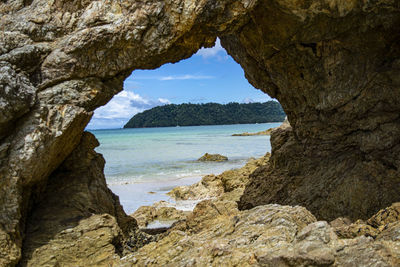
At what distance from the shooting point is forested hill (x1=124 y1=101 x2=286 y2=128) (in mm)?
143750

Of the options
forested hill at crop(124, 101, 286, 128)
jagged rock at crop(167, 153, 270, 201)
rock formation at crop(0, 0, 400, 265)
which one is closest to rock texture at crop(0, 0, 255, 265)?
rock formation at crop(0, 0, 400, 265)

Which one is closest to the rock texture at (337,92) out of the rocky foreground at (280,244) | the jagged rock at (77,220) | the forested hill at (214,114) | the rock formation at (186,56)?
the rock formation at (186,56)

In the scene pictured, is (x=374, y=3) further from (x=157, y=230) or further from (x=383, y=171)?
(x=157, y=230)

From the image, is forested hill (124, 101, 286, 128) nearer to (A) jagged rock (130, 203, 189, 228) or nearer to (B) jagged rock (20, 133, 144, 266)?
(A) jagged rock (130, 203, 189, 228)

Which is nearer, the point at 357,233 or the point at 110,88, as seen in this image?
the point at 357,233

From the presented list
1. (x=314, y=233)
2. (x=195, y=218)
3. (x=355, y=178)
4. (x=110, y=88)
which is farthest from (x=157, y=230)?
(x=314, y=233)

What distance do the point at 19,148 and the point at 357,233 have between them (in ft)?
18.4

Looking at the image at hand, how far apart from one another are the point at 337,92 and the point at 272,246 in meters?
4.80

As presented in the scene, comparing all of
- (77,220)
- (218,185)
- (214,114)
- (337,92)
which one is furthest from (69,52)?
(214,114)

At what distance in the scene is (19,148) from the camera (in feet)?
17.6

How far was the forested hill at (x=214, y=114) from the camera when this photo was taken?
143750mm

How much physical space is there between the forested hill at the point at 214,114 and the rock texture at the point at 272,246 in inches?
5455

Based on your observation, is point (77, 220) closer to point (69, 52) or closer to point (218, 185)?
point (69, 52)

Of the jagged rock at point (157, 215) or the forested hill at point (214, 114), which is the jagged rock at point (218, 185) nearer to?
the jagged rock at point (157, 215)
